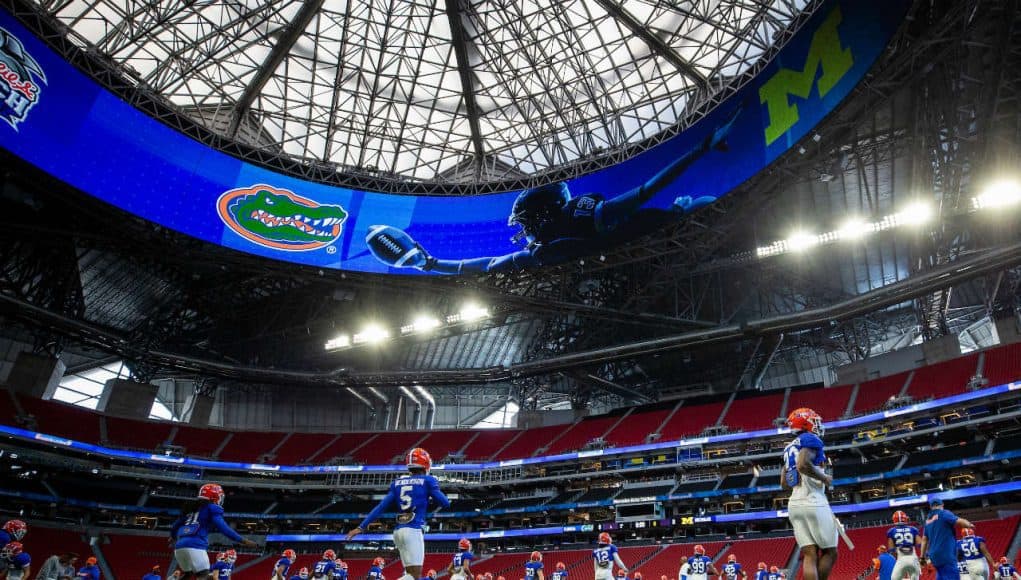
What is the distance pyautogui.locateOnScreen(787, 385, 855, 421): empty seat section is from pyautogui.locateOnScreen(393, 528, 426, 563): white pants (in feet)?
136

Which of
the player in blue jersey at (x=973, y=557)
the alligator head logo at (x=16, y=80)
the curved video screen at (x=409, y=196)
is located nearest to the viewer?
the player in blue jersey at (x=973, y=557)

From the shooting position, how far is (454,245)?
44688 mm

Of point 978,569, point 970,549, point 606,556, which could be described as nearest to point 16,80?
point 606,556

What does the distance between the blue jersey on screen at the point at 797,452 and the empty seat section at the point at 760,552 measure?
2989 centimetres

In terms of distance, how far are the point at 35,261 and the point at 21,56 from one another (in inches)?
750

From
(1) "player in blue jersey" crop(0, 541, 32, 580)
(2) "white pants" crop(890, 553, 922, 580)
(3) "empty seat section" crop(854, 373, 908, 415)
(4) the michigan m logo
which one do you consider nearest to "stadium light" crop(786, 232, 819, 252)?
(4) the michigan m logo

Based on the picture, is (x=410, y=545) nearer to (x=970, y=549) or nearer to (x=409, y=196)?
(x=970, y=549)

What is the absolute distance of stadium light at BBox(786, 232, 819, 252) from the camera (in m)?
38.1

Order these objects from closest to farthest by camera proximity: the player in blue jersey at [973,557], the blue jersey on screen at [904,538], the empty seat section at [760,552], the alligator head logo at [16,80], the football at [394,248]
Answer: the blue jersey on screen at [904,538] → the player in blue jersey at [973,557] → the alligator head logo at [16,80] → the empty seat section at [760,552] → the football at [394,248]

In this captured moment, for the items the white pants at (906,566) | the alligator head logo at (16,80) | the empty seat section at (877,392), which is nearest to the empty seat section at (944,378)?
the empty seat section at (877,392)

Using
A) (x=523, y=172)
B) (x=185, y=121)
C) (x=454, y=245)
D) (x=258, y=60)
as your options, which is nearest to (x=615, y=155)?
(x=523, y=172)

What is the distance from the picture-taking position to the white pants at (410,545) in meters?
9.70

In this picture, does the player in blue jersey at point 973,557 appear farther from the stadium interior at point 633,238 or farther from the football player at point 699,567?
the stadium interior at point 633,238

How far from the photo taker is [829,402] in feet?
156
